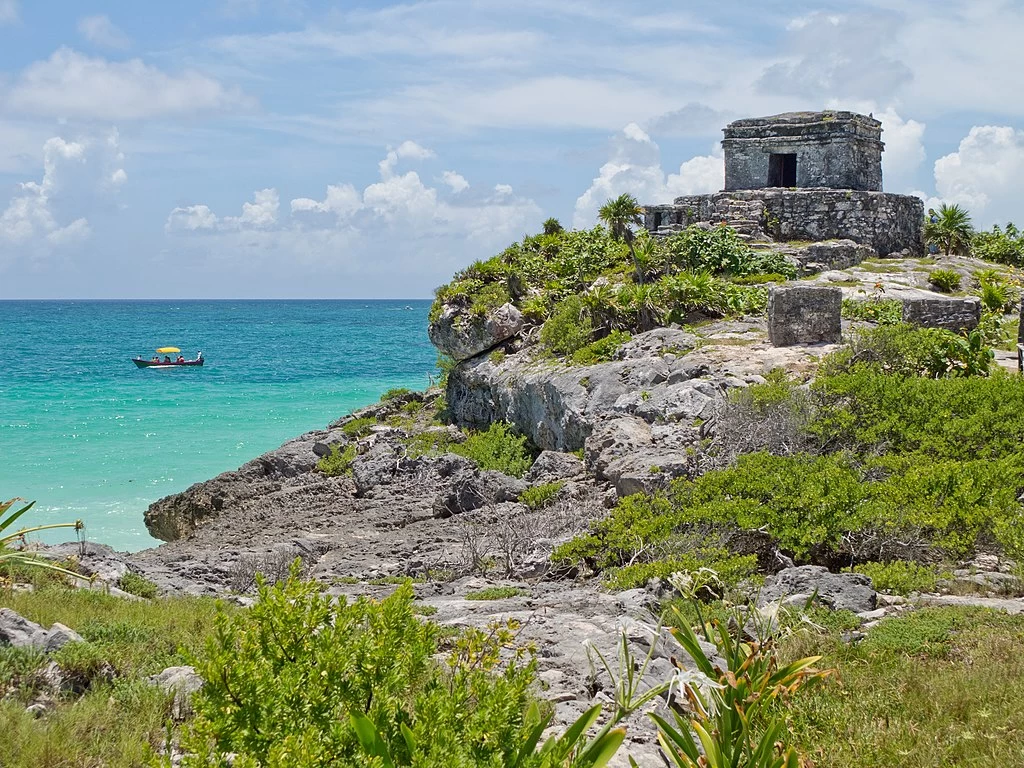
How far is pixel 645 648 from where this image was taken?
589cm

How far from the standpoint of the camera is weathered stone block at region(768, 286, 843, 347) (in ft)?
50.5

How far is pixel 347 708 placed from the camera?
3.38m

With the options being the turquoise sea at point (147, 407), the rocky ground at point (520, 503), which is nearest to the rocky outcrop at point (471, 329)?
the rocky ground at point (520, 503)

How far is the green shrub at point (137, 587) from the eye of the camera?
8.73 m

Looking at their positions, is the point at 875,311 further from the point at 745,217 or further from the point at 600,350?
the point at 745,217

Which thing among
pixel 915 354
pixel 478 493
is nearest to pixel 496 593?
pixel 478 493

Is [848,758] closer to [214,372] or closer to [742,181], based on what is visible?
[742,181]

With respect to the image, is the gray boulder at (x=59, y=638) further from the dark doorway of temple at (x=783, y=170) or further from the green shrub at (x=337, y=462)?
the dark doorway of temple at (x=783, y=170)

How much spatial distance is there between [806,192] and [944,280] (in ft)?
14.8

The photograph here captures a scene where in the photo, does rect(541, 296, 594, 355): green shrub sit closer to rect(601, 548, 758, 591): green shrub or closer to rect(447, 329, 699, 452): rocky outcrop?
rect(447, 329, 699, 452): rocky outcrop

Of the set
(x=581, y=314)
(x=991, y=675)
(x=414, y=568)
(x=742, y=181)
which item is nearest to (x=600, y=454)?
(x=414, y=568)

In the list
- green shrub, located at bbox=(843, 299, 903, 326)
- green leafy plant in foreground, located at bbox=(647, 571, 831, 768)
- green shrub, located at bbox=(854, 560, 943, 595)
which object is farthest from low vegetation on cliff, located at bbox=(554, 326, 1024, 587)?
green shrub, located at bbox=(843, 299, 903, 326)

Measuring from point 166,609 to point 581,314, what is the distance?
12678 mm

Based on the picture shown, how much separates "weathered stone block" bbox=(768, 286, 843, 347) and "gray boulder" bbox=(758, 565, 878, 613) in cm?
823
